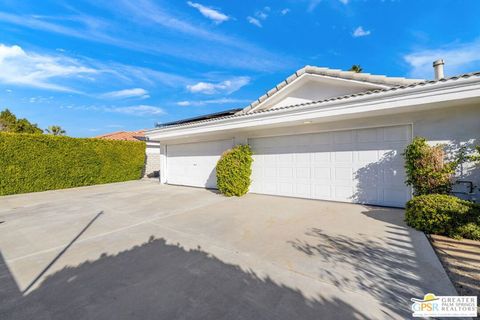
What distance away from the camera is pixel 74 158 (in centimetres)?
1209

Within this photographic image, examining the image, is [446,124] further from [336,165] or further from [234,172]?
[234,172]

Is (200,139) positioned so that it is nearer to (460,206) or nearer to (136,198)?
(136,198)

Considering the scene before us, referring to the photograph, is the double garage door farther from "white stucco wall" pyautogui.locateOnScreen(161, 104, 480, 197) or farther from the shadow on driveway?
the shadow on driveway

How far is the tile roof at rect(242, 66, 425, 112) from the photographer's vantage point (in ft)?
24.1

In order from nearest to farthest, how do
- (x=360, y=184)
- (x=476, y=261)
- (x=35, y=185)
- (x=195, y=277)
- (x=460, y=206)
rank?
(x=195, y=277)
(x=476, y=261)
(x=460, y=206)
(x=360, y=184)
(x=35, y=185)

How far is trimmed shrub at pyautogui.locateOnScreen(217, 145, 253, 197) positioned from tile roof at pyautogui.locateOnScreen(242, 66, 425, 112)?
9.39 ft

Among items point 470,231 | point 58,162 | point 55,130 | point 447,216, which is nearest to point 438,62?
point 447,216

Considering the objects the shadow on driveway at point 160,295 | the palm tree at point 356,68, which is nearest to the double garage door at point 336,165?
the shadow on driveway at point 160,295

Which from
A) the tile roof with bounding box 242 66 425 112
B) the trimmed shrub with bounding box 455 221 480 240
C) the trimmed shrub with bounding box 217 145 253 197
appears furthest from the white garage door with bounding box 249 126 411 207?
the trimmed shrub with bounding box 455 221 480 240

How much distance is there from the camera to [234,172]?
8.57 metres

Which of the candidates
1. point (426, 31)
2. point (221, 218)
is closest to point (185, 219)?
point (221, 218)

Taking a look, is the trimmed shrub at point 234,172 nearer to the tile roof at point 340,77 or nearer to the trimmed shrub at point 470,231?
the tile roof at point 340,77

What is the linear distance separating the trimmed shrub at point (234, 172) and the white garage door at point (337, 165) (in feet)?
2.20

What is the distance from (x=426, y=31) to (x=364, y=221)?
29.2 feet
